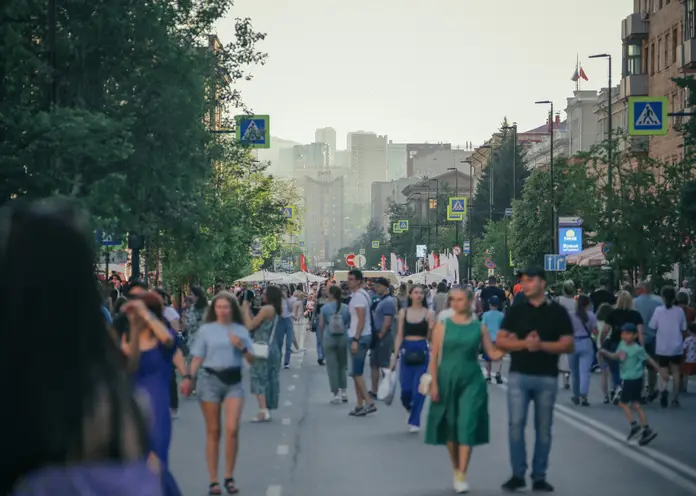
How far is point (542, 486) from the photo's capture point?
12.4m

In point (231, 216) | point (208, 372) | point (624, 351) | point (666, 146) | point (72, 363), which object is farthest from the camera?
point (666, 146)

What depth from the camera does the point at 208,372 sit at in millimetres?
12039

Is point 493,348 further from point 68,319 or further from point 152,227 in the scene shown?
point 152,227

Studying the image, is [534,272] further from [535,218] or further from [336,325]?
[535,218]

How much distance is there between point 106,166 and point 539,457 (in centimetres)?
1604

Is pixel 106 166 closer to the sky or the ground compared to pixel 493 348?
closer to the sky

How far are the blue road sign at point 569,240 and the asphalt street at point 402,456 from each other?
1510 inches

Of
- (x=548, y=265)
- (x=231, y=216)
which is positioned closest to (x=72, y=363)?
(x=231, y=216)

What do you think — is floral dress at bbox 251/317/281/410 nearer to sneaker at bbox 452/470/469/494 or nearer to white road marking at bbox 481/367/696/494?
white road marking at bbox 481/367/696/494

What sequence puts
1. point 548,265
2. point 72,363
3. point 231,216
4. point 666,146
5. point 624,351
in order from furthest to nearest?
point 666,146 → point 548,265 → point 231,216 → point 624,351 → point 72,363

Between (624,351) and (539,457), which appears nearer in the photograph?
(539,457)

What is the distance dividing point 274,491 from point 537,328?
251 centimetres

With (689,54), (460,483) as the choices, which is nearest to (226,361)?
(460,483)

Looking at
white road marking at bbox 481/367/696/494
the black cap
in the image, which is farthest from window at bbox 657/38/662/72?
the black cap
